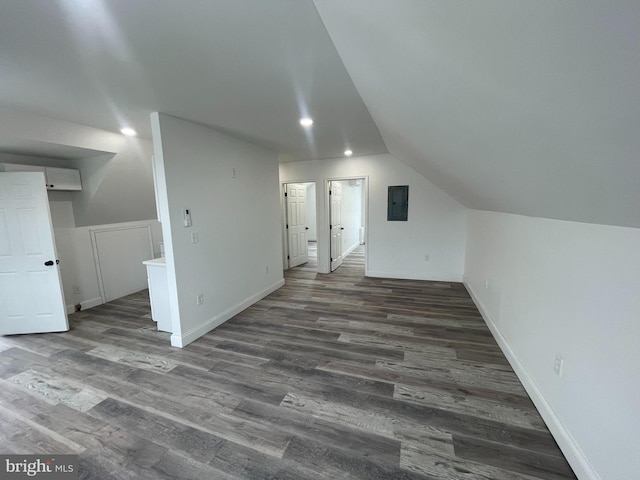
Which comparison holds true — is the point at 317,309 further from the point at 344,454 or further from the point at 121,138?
the point at 121,138

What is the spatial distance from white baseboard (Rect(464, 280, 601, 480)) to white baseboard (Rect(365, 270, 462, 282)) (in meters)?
2.24

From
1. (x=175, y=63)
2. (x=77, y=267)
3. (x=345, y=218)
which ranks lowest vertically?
(x=77, y=267)

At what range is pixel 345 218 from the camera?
281 inches

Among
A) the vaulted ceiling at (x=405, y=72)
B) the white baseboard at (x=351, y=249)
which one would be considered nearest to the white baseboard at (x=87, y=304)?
the vaulted ceiling at (x=405, y=72)

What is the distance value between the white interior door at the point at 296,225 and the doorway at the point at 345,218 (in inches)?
38.7

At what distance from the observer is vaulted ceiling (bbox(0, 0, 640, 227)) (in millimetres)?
609

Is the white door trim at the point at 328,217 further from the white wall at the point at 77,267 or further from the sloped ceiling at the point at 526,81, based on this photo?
the white wall at the point at 77,267

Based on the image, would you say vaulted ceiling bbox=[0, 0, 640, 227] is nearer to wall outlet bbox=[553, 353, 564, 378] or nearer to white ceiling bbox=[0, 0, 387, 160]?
white ceiling bbox=[0, 0, 387, 160]

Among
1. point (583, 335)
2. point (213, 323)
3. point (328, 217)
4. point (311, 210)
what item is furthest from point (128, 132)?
point (311, 210)

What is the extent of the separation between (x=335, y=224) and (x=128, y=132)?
12.7ft

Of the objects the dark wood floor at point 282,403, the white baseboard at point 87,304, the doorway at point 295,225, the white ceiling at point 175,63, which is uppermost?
the white ceiling at point 175,63

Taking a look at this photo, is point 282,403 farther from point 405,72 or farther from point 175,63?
point 175,63

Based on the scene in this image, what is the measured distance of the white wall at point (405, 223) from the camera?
4.58 metres

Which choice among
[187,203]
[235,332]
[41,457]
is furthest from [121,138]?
[41,457]
